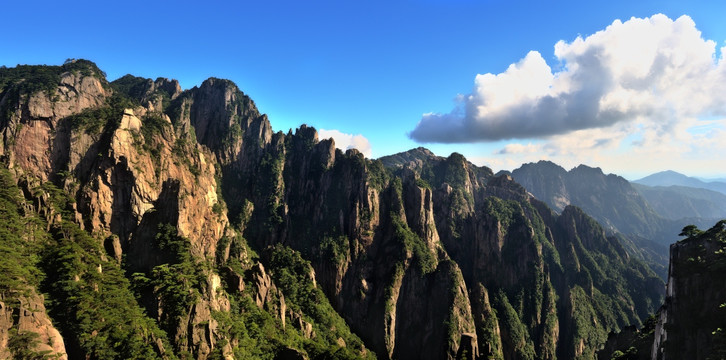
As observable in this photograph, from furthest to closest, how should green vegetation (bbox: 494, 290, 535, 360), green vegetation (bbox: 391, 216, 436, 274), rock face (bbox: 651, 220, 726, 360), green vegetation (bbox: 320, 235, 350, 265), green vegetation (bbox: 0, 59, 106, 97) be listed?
green vegetation (bbox: 391, 216, 436, 274) < green vegetation (bbox: 320, 235, 350, 265) < green vegetation (bbox: 494, 290, 535, 360) < green vegetation (bbox: 0, 59, 106, 97) < rock face (bbox: 651, 220, 726, 360)

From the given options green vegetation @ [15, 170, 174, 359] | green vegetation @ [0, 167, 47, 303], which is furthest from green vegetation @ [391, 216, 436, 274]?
green vegetation @ [0, 167, 47, 303]

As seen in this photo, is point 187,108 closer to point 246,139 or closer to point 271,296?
point 246,139

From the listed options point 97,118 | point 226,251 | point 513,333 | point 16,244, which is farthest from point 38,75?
point 513,333

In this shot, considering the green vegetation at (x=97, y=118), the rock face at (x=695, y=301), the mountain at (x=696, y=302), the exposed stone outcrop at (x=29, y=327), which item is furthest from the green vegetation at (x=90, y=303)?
the rock face at (x=695, y=301)

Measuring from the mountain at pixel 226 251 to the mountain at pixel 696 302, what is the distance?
37.7 metres

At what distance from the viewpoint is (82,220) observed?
82938mm

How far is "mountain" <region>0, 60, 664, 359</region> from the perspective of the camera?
63750 mm

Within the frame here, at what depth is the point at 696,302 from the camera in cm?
6819

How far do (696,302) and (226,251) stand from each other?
12382 cm

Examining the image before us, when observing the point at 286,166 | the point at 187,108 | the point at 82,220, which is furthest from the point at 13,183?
the point at 286,166

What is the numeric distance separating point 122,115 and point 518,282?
19045 centimetres

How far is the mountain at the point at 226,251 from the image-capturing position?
63750 mm

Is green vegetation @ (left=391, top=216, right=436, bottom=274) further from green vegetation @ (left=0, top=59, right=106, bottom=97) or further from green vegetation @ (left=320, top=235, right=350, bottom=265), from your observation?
green vegetation @ (left=0, top=59, right=106, bottom=97)

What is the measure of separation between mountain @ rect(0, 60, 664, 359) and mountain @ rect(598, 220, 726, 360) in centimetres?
3771
